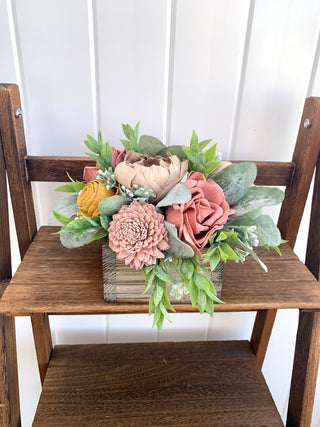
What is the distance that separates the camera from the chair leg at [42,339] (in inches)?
28.5

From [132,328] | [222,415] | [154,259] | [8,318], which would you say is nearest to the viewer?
[154,259]

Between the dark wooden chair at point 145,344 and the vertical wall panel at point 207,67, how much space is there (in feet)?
0.44

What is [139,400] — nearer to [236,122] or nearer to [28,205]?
[28,205]

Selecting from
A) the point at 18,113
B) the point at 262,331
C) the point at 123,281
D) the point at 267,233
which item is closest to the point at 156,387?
the point at 262,331

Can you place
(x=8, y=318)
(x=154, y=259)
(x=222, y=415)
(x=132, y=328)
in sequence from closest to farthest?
(x=154, y=259) < (x=8, y=318) < (x=222, y=415) < (x=132, y=328)

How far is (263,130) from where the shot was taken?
0.66 metres

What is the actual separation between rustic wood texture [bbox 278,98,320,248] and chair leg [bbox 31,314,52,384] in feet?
1.76

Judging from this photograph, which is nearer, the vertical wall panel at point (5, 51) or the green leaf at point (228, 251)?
the green leaf at point (228, 251)

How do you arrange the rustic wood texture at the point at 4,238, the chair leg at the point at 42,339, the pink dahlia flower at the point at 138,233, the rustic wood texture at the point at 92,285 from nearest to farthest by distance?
1. the pink dahlia flower at the point at 138,233
2. the rustic wood texture at the point at 92,285
3. the rustic wood texture at the point at 4,238
4. the chair leg at the point at 42,339

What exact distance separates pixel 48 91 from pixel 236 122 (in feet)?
1.15

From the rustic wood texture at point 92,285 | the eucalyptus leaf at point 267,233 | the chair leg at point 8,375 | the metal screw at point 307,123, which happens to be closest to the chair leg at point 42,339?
the chair leg at point 8,375

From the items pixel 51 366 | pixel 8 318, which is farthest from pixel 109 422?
pixel 8 318

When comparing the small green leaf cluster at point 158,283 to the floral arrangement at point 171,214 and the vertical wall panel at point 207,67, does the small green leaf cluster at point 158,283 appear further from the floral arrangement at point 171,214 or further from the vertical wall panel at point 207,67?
the vertical wall panel at point 207,67

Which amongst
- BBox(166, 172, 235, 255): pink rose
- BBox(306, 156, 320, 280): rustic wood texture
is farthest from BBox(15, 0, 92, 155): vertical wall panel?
BBox(306, 156, 320, 280): rustic wood texture
